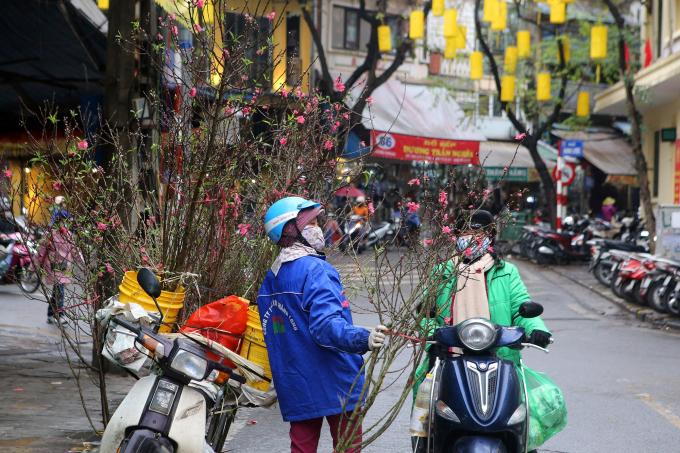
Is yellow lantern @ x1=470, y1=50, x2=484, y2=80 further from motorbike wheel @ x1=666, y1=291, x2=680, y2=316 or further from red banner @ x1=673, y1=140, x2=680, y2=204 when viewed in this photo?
motorbike wheel @ x1=666, y1=291, x2=680, y2=316

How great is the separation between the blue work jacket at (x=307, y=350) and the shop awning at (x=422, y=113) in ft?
81.5

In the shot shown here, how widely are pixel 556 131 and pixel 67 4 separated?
26.9 m

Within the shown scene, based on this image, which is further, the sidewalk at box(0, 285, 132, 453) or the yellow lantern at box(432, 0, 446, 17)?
the yellow lantern at box(432, 0, 446, 17)

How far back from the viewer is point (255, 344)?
506cm

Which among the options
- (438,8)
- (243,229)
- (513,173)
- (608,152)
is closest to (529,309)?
(243,229)

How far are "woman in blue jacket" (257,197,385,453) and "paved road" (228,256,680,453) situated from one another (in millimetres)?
2497

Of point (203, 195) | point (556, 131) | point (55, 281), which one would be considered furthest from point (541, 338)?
point (556, 131)

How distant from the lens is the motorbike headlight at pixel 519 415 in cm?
479

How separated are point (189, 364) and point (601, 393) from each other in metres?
5.56

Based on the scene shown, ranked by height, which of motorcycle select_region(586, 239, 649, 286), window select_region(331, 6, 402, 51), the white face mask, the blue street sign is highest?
window select_region(331, 6, 402, 51)

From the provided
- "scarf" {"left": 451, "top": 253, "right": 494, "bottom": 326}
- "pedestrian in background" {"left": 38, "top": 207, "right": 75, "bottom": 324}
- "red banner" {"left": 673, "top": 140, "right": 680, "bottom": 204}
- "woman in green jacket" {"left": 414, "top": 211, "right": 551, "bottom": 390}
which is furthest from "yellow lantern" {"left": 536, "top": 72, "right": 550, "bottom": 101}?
"scarf" {"left": 451, "top": 253, "right": 494, "bottom": 326}

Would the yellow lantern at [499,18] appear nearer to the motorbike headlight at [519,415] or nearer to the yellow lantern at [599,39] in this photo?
the yellow lantern at [599,39]

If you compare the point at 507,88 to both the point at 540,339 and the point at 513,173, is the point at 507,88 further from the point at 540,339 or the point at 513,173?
the point at 540,339

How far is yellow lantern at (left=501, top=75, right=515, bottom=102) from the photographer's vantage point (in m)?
27.7
